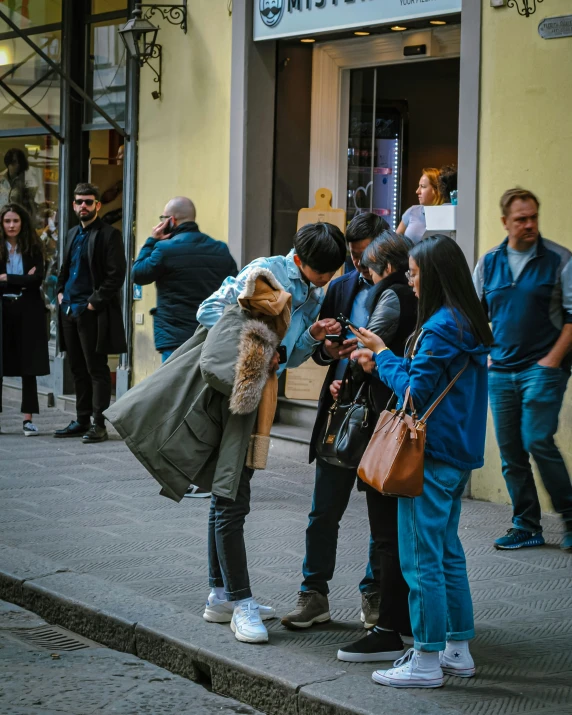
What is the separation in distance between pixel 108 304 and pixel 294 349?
5.42 m

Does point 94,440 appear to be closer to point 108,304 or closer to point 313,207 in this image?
point 108,304

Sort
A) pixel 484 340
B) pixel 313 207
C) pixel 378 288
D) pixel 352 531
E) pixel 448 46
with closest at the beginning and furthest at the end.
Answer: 1. pixel 484 340
2. pixel 378 288
3. pixel 352 531
4. pixel 448 46
5. pixel 313 207

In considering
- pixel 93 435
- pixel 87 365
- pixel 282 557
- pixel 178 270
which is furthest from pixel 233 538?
pixel 87 365

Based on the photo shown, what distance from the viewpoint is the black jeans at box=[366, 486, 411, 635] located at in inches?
192

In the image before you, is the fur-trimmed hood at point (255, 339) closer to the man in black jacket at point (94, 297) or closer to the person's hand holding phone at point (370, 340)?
the person's hand holding phone at point (370, 340)

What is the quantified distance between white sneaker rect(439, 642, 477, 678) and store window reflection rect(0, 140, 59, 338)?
31.3ft

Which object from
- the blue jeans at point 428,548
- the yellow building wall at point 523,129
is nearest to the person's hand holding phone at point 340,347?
the blue jeans at point 428,548

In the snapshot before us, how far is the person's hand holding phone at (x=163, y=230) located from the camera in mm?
8641

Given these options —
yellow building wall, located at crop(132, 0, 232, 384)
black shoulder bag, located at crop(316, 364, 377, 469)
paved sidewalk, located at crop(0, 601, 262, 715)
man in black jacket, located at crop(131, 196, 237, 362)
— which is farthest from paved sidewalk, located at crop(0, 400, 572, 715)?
yellow building wall, located at crop(132, 0, 232, 384)

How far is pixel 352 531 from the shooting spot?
731cm

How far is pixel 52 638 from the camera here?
5.52 m

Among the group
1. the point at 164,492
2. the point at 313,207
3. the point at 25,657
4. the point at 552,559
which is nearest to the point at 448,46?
the point at 313,207

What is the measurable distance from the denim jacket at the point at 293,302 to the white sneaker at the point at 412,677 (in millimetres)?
1390

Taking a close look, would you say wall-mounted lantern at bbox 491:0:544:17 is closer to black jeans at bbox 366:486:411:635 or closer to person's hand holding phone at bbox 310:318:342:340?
person's hand holding phone at bbox 310:318:342:340
